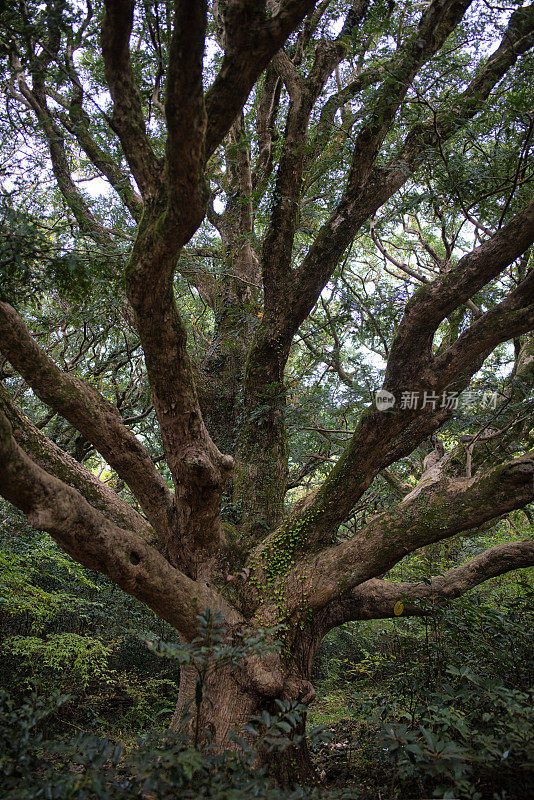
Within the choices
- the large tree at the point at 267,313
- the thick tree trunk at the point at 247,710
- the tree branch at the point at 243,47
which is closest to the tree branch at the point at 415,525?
the large tree at the point at 267,313

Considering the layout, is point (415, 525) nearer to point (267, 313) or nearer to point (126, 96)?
point (267, 313)

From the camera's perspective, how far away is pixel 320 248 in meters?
4.47

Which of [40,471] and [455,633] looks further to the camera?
[455,633]

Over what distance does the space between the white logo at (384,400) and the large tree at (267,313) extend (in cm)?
5

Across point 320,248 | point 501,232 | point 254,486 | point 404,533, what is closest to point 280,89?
point 320,248

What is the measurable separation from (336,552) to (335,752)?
1.65 m

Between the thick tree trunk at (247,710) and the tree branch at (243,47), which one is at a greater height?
the tree branch at (243,47)

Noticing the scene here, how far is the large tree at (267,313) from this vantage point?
2.62 metres

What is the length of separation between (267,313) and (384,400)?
1.70 m

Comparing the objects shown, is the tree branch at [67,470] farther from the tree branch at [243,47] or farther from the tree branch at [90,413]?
the tree branch at [243,47]

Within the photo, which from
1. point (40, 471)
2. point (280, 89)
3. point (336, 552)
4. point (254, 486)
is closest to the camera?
point (40, 471)

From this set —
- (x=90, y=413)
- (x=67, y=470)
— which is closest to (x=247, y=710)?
(x=67, y=470)

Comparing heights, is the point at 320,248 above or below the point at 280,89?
below

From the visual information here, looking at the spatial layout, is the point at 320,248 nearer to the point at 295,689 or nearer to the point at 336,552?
the point at 336,552
